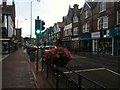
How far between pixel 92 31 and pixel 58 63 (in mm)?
31278

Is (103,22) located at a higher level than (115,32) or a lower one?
higher

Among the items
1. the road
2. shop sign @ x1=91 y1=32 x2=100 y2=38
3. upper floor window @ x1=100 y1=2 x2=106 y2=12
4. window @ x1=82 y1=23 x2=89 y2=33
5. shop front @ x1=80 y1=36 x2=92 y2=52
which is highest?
upper floor window @ x1=100 y1=2 x2=106 y2=12

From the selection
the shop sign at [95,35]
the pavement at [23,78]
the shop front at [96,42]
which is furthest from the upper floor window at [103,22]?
the pavement at [23,78]

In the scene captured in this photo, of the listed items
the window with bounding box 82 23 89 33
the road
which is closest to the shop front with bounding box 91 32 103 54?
the window with bounding box 82 23 89 33

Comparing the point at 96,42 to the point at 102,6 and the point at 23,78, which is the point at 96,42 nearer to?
the point at 102,6

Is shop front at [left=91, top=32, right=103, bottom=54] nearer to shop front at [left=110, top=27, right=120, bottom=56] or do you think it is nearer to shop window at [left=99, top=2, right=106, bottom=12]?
shop window at [left=99, top=2, right=106, bottom=12]

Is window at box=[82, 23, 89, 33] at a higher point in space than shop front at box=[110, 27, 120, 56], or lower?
higher

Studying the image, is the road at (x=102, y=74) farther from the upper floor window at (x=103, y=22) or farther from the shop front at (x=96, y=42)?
the shop front at (x=96, y=42)

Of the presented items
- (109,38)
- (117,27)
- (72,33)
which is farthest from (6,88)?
(72,33)

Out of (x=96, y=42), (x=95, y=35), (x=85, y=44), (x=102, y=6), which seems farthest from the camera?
(x=85, y=44)

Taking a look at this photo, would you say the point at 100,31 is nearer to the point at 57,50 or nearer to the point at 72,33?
the point at 72,33

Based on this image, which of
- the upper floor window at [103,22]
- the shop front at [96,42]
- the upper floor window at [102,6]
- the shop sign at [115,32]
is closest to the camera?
the shop sign at [115,32]

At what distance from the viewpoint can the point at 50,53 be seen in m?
8.47

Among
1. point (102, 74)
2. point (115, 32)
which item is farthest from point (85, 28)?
point (102, 74)
